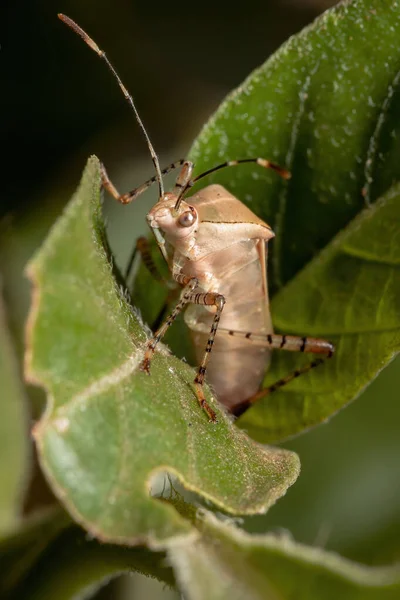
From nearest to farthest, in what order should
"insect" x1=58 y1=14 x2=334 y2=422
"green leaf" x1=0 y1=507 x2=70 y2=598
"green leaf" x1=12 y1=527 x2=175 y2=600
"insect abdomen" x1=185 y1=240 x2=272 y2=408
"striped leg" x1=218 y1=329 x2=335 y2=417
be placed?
"green leaf" x1=12 y1=527 x2=175 y2=600 < "green leaf" x1=0 y1=507 x2=70 y2=598 < "striped leg" x1=218 y1=329 x2=335 y2=417 < "insect" x1=58 y1=14 x2=334 y2=422 < "insect abdomen" x1=185 y1=240 x2=272 y2=408

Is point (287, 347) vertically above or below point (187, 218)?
below

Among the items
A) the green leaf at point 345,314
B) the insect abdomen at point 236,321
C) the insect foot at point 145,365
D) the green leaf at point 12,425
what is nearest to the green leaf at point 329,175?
the green leaf at point 345,314

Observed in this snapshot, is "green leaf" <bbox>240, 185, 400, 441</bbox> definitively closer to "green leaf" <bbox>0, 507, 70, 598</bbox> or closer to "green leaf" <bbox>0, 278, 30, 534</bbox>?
"green leaf" <bbox>0, 507, 70, 598</bbox>

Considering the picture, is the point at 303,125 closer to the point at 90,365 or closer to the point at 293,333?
the point at 293,333

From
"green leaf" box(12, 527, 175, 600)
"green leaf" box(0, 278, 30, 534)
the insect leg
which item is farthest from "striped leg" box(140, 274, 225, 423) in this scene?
"green leaf" box(0, 278, 30, 534)

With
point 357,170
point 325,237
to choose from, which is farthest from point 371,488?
point 357,170

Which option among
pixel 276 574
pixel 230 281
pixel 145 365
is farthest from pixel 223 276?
pixel 276 574

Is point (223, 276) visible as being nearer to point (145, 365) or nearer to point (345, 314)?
point (345, 314)
